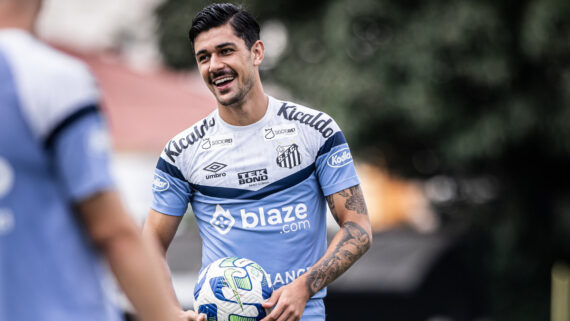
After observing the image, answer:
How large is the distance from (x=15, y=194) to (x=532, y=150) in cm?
1202

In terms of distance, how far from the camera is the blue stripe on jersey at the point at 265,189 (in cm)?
400

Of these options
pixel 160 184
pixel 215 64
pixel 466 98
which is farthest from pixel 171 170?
pixel 466 98

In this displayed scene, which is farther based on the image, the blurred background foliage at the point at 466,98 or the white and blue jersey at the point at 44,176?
the blurred background foliage at the point at 466,98

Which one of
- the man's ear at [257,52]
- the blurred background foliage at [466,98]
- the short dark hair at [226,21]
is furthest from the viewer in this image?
the blurred background foliage at [466,98]

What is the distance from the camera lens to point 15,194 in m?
2.00

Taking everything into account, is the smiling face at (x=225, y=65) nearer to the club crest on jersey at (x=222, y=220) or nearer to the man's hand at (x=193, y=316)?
the club crest on jersey at (x=222, y=220)

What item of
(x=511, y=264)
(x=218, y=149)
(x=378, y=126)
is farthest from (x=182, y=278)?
(x=218, y=149)

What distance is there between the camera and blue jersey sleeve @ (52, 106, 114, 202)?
2.00 metres

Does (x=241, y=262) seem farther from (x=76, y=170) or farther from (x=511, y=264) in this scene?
(x=511, y=264)

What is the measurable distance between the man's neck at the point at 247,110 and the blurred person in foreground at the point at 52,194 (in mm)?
2019

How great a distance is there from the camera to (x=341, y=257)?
3844mm

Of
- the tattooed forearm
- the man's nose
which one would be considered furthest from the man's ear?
the tattooed forearm

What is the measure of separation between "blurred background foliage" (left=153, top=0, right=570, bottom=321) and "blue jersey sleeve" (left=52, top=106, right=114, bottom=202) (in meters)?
9.83

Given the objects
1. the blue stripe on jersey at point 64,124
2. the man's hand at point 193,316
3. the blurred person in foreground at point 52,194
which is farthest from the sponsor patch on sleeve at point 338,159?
the blue stripe on jersey at point 64,124
